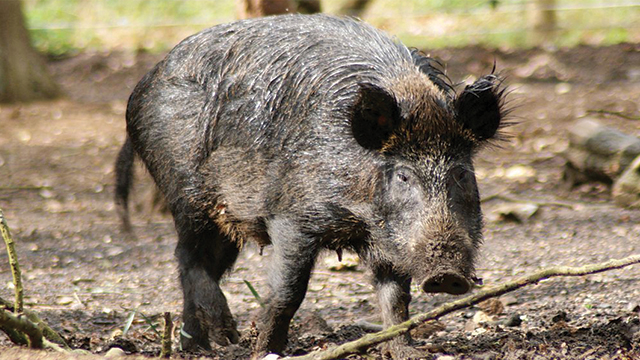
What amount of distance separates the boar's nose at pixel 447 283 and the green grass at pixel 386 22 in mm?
9246

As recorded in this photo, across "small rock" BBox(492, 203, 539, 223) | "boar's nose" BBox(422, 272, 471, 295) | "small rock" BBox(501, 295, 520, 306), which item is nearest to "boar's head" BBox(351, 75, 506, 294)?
"boar's nose" BBox(422, 272, 471, 295)

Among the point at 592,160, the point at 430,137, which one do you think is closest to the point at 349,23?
the point at 430,137

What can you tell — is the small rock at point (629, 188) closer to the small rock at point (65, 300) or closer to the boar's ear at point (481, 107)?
the boar's ear at point (481, 107)

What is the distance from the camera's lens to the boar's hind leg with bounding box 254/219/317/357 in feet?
13.4

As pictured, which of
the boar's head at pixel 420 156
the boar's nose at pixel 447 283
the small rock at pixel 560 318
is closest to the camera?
the boar's nose at pixel 447 283

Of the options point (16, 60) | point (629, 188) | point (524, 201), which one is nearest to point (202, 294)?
point (524, 201)

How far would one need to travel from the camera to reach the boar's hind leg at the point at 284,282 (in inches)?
161

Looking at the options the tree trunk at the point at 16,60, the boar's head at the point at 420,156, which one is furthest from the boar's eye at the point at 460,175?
the tree trunk at the point at 16,60

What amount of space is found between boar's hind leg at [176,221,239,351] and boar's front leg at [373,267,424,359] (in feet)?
2.73

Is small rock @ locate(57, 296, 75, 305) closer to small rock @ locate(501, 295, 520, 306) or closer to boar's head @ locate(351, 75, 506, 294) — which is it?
boar's head @ locate(351, 75, 506, 294)

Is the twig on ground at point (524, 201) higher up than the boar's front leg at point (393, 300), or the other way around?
the twig on ground at point (524, 201)

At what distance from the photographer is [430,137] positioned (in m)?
3.89

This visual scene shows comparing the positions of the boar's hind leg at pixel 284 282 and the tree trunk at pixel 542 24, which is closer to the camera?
the boar's hind leg at pixel 284 282

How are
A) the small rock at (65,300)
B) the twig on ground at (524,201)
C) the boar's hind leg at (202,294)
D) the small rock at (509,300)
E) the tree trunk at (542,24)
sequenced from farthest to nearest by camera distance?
the tree trunk at (542,24) < the twig on ground at (524,201) < the small rock at (65,300) < the small rock at (509,300) < the boar's hind leg at (202,294)
